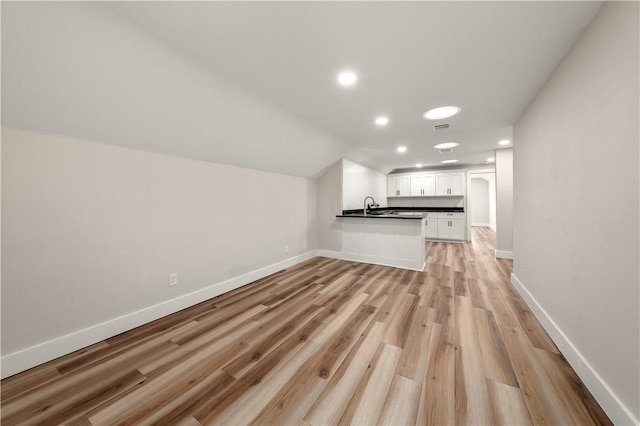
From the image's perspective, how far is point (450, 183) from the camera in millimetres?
6641

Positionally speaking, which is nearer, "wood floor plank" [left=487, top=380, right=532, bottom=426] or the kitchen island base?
"wood floor plank" [left=487, top=380, right=532, bottom=426]

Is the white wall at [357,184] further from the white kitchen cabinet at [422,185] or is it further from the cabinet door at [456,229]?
the cabinet door at [456,229]

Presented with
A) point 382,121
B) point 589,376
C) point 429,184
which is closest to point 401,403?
point 589,376

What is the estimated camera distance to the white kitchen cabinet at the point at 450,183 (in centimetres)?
651

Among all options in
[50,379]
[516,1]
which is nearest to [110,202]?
[50,379]

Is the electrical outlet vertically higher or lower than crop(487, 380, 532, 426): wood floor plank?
higher

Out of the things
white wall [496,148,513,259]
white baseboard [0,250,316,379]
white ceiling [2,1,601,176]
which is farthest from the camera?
white wall [496,148,513,259]

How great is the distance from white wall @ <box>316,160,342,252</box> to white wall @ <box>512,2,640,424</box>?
10.3 ft

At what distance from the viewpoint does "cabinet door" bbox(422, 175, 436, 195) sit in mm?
6863

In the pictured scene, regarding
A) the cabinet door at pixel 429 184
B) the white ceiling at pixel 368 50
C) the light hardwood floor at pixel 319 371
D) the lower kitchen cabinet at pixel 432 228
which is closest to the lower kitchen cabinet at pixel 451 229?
the lower kitchen cabinet at pixel 432 228

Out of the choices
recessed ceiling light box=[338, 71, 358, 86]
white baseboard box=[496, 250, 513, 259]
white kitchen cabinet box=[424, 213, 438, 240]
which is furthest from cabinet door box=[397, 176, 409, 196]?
recessed ceiling light box=[338, 71, 358, 86]

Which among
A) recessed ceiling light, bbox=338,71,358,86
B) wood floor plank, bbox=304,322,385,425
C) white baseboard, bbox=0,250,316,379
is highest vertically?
recessed ceiling light, bbox=338,71,358,86

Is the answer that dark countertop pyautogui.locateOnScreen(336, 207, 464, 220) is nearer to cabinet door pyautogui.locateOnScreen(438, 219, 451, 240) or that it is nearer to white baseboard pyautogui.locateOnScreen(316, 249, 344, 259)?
cabinet door pyautogui.locateOnScreen(438, 219, 451, 240)

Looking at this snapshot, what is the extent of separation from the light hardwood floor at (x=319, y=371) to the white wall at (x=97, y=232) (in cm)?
35
